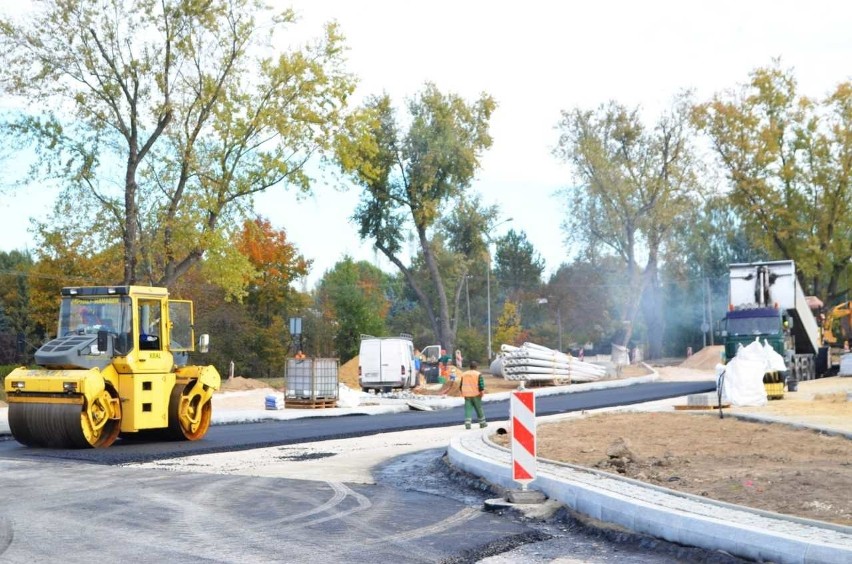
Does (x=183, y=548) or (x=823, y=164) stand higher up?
(x=823, y=164)

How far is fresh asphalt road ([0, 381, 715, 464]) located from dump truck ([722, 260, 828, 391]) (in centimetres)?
378

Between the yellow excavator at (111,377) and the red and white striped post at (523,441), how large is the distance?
827 centimetres

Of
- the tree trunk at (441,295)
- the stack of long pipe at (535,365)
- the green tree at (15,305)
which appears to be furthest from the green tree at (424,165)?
the green tree at (15,305)

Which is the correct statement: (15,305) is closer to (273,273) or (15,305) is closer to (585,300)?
(273,273)

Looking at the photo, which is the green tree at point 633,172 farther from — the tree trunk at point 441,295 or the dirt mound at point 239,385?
the dirt mound at point 239,385

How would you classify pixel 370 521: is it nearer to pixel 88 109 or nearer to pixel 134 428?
pixel 134 428

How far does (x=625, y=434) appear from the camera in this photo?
54.1 feet

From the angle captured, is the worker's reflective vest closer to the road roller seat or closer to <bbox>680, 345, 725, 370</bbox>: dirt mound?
the road roller seat

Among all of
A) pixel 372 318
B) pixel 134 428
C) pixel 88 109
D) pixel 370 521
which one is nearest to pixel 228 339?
pixel 372 318

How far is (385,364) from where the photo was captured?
42.9 metres

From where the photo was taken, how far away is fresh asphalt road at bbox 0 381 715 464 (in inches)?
658

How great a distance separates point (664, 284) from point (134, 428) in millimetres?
80691

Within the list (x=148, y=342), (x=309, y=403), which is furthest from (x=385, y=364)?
(x=148, y=342)

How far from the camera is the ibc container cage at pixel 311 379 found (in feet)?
107
